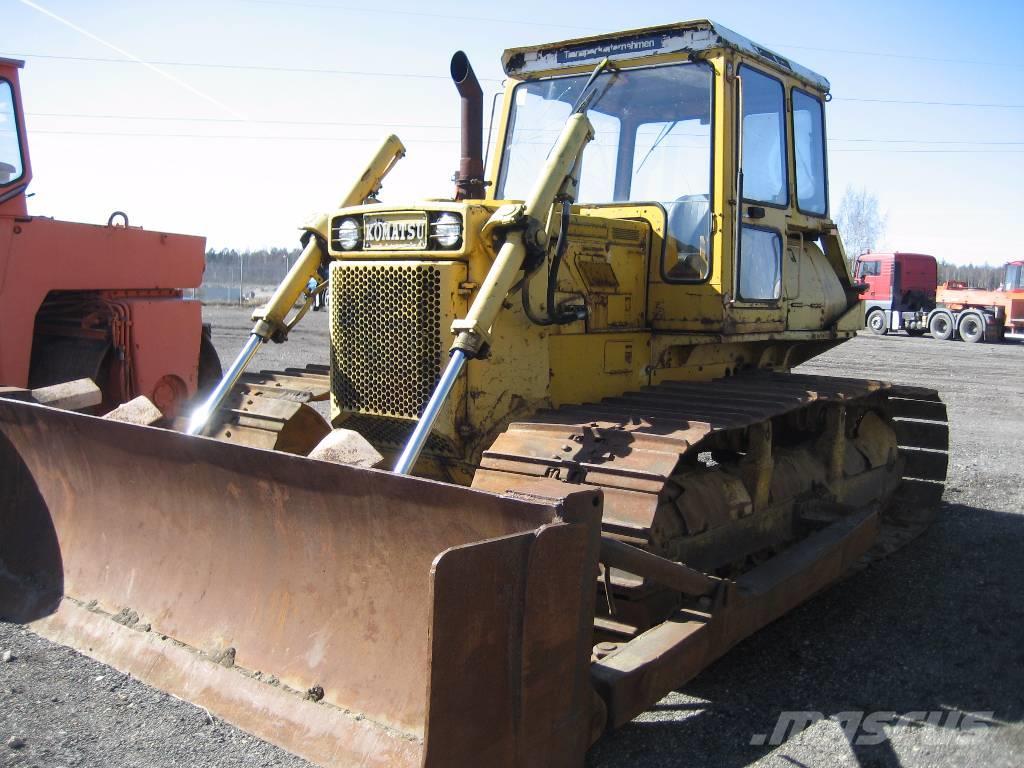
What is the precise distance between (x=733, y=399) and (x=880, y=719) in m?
1.63

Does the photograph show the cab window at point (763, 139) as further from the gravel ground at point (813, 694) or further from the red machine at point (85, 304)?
the red machine at point (85, 304)

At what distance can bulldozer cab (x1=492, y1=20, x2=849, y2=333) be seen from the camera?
5203 millimetres

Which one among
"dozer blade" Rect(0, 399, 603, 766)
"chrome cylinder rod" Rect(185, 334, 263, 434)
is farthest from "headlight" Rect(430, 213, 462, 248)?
"dozer blade" Rect(0, 399, 603, 766)

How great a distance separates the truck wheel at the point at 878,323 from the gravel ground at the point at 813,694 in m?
25.5

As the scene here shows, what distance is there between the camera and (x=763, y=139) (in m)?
5.75

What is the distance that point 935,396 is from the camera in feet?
22.5

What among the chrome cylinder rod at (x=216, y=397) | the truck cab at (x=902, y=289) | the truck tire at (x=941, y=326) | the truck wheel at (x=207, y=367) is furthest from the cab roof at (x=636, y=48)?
the truck cab at (x=902, y=289)

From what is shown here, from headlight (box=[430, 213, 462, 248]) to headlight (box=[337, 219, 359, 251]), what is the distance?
0.48 m

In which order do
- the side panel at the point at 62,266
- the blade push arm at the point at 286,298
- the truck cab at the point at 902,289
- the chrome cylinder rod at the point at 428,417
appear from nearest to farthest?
the chrome cylinder rod at the point at 428,417
the blade push arm at the point at 286,298
the side panel at the point at 62,266
the truck cab at the point at 902,289

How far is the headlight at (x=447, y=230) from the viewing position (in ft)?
14.4

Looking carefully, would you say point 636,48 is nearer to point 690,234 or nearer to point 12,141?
point 690,234

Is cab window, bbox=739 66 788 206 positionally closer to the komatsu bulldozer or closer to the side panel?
the komatsu bulldozer

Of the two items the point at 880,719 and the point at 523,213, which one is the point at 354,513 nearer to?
the point at 523,213

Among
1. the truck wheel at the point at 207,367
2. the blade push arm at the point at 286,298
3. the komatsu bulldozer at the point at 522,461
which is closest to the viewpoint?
the komatsu bulldozer at the point at 522,461
